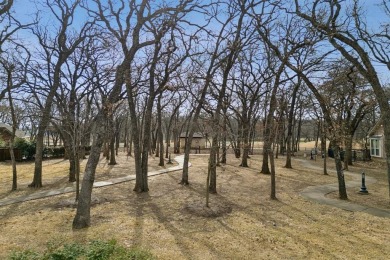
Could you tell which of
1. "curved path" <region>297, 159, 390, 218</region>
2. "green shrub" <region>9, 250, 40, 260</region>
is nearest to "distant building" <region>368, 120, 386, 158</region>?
"curved path" <region>297, 159, 390, 218</region>

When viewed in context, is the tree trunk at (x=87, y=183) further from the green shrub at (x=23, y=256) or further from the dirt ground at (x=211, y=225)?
the green shrub at (x=23, y=256)

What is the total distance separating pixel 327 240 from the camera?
8133 millimetres

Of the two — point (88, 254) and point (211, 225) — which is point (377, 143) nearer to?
point (211, 225)

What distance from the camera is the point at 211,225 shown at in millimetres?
9352

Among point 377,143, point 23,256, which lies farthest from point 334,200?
point 377,143

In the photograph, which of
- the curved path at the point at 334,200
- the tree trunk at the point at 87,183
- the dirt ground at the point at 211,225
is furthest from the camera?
the curved path at the point at 334,200

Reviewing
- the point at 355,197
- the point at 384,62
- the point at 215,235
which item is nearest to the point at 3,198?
the point at 215,235

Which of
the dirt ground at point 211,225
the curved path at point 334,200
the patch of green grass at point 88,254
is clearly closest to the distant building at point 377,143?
the curved path at point 334,200

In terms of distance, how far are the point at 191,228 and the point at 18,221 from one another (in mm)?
5502

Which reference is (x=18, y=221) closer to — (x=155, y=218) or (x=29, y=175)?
(x=155, y=218)

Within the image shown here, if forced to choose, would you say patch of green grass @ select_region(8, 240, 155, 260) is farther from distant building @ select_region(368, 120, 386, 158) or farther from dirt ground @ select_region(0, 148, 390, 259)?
distant building @ select_region(368, 120, 386, 158)

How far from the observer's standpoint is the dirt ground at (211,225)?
747 centimetres

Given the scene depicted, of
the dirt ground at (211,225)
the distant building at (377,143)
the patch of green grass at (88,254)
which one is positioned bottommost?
→ the dirt ground at (211,225)

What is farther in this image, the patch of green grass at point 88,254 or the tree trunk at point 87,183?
the tree trunk at point 87,183
